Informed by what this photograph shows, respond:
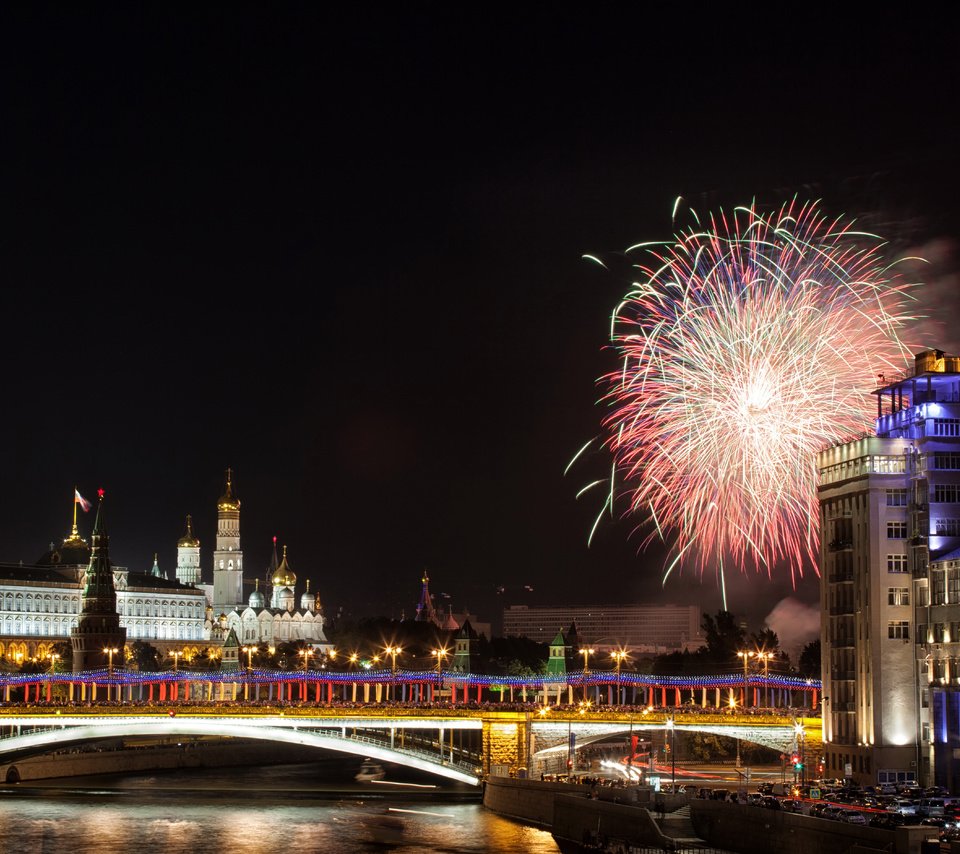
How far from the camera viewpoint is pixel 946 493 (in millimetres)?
69500

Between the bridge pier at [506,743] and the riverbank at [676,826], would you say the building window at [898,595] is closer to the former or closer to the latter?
the riverbank at [676,826]

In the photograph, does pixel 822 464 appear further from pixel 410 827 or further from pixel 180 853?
pixel 180 853

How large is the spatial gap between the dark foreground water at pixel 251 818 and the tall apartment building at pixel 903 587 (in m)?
14.2

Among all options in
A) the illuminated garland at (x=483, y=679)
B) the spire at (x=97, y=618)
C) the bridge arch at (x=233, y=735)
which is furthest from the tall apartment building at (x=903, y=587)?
the spire at (x=97, y=618)

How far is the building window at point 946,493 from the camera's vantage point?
2734 inches

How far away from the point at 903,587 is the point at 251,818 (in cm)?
3139

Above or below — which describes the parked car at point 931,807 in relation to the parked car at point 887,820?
above

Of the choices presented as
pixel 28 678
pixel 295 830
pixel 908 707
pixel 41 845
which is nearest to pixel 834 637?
pixel 908 707

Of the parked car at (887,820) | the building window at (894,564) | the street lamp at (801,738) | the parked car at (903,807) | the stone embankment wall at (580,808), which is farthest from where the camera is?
the street lamp at (801,738)

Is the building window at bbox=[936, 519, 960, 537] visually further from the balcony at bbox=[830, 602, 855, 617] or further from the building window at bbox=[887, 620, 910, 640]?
the balcony at bbox=[830, 602, 855, 617]

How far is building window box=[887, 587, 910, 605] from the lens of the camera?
70.3 metres

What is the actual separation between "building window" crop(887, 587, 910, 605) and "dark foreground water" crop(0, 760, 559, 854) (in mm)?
16992

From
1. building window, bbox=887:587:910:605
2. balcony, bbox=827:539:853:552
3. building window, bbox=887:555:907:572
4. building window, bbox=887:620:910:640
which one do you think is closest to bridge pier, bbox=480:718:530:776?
balcony, bbox=827:539:853:552

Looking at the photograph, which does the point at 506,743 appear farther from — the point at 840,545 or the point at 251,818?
the point at 840,545
